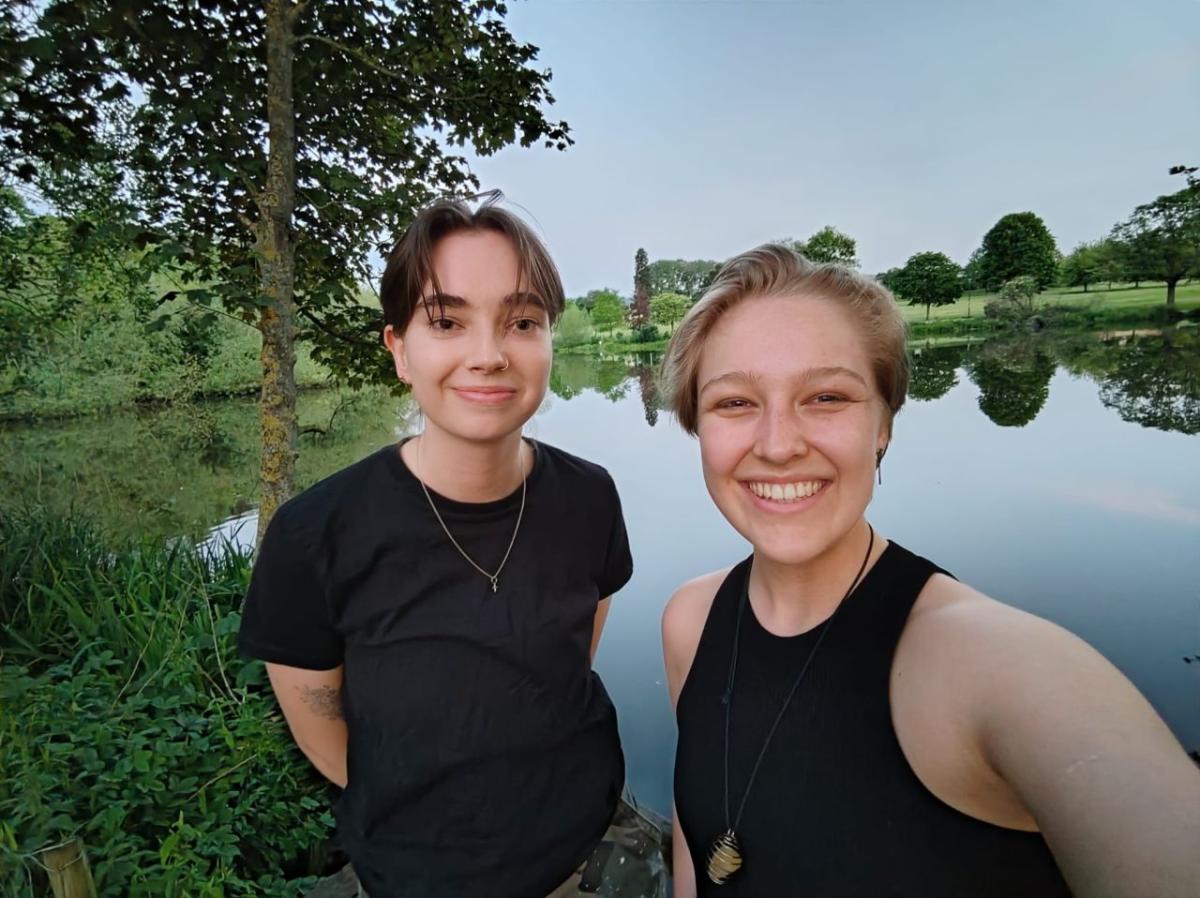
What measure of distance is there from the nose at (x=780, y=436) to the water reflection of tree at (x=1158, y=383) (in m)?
13.6

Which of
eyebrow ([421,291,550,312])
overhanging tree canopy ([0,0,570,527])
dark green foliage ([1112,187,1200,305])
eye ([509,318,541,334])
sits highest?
dark green foliage ([1112,187,1200,305])

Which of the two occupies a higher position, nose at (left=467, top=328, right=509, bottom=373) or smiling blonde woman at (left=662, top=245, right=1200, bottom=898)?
nose at (left=467, top=328, right=509, bottom=373)

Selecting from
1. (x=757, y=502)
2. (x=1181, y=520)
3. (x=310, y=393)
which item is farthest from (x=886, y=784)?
(x=310, y=393)

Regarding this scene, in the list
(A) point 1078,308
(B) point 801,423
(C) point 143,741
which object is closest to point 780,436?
(B) point 801,423

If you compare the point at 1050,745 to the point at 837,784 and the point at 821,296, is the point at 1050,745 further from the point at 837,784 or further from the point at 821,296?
the point at 821,296

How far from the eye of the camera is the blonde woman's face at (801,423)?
37.3 inches

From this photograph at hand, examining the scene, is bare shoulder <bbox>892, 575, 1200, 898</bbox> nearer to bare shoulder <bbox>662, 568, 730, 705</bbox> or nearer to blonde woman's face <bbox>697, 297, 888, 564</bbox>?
blonde woman's face <bbox>697, 297, 888, 564</bbox>

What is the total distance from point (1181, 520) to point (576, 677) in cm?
1014

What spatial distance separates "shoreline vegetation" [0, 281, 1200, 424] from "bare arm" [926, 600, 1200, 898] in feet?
2.19

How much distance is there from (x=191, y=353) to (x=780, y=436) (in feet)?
44.5

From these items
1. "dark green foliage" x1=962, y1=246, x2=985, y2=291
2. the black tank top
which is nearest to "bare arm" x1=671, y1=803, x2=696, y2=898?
the black tank top

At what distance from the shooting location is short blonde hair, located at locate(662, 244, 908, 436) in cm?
99

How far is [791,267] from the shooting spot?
1018 mm

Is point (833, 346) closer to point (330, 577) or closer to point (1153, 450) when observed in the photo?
point (330, 577)
